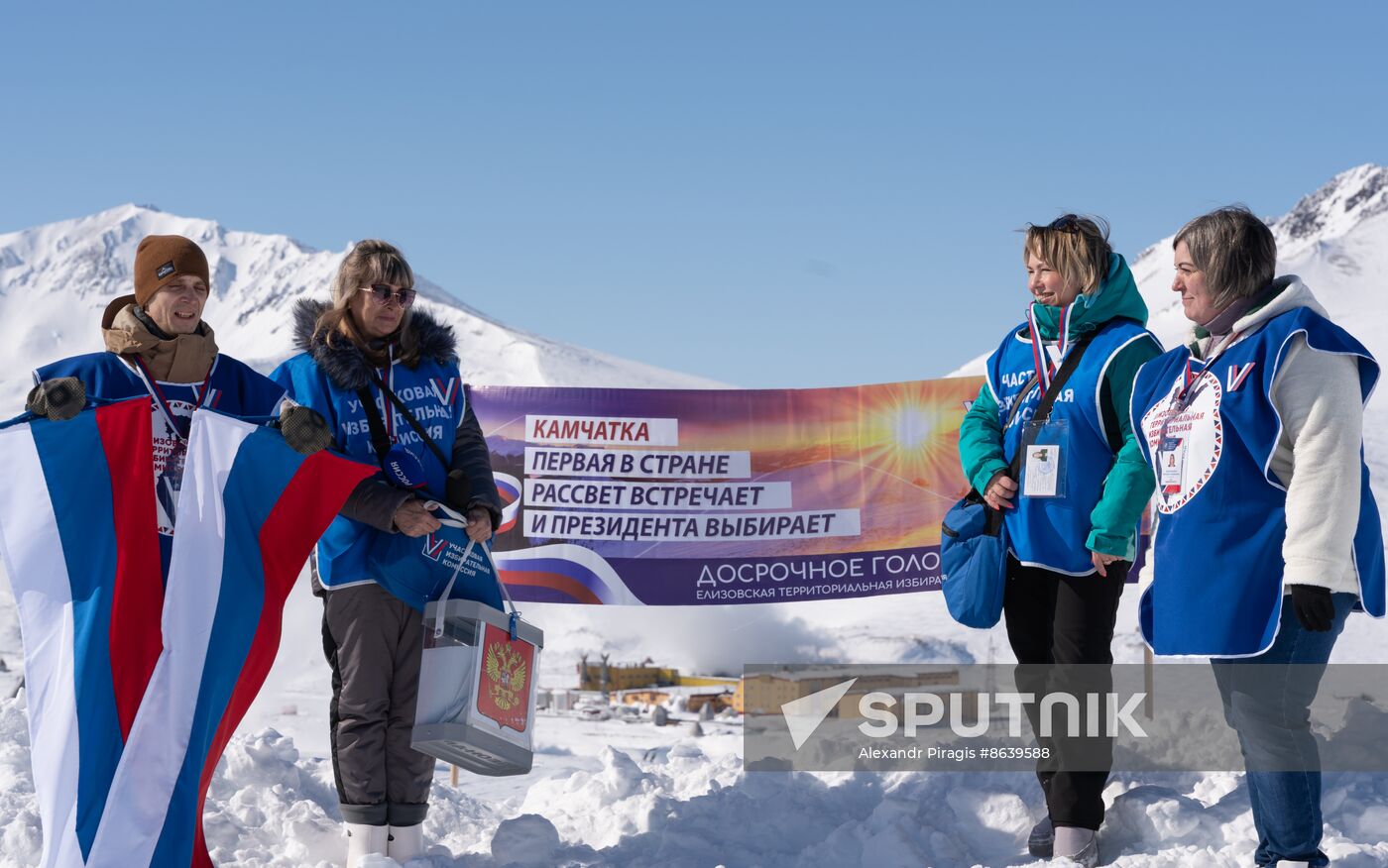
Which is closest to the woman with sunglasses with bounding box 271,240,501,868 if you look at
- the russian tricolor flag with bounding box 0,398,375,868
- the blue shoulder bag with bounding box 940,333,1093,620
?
the russian tricolor flag with bounding box 0,398,375,868

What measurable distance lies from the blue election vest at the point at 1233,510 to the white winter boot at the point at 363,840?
6.81 ft

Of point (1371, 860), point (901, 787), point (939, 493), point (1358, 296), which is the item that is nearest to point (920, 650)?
point (939, 493)

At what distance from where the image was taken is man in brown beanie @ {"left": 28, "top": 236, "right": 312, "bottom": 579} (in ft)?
10.7

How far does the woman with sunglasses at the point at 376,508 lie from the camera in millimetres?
3500

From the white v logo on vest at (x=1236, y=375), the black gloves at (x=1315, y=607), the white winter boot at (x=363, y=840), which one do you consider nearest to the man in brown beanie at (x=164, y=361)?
the white winter boot at (x=363, y=840)

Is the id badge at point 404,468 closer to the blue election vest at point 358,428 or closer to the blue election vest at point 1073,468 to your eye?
the blue election vest at point 358,428

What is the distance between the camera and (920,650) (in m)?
16.9

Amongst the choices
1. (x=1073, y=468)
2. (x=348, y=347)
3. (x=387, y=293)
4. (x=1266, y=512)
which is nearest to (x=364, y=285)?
(x=387, y=293)

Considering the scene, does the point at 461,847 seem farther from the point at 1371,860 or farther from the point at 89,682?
the point at 1371,860

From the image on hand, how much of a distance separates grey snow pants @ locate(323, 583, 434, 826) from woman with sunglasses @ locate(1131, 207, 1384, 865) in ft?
6.43

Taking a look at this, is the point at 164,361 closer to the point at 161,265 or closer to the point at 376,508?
the point at 161,265

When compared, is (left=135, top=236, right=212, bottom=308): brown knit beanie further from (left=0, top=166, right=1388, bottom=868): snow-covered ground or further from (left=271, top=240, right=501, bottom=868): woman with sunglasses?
(left=0, top=166, right=1388, bottom=868): snow-covered ground

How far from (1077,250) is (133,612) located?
102 inches

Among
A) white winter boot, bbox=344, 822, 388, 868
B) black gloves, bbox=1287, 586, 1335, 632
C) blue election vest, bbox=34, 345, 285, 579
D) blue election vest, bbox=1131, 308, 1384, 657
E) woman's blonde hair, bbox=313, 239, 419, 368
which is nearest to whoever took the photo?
black gloves, bbox=1287, 586, 1335, 632
